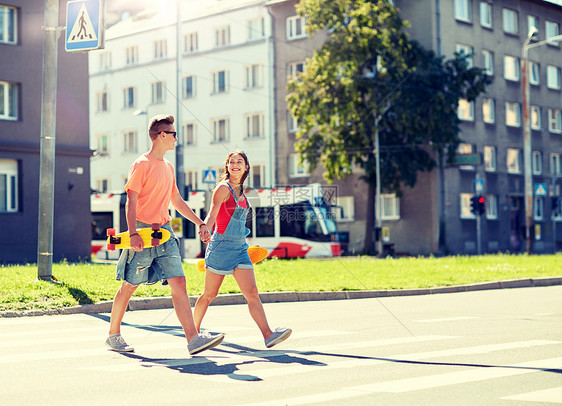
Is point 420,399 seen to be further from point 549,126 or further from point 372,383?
point 549,126

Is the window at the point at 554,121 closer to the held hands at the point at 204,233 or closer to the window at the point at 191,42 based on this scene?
the window at the point at 191,42

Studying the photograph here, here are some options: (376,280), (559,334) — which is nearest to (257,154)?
(376,280)

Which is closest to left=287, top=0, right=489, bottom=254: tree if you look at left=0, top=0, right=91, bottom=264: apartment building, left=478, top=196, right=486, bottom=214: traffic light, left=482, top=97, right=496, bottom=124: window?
left=478, top=196, right=486, bottom=214: traffic light

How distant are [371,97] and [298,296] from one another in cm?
2601

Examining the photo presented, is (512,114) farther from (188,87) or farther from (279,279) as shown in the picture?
(279,279)

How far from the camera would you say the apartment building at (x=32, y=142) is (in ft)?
94.7

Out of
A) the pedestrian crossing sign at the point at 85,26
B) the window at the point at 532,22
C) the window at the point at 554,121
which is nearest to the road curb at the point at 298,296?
the pedestrian crossing sign at the point at 85,26

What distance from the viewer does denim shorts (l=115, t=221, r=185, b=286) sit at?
768 centimetres

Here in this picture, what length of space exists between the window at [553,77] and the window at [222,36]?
19066 millimetres

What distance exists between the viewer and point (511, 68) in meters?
50.2

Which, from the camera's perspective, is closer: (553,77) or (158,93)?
(553,77)

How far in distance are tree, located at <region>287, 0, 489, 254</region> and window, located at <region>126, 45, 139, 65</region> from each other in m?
19.7

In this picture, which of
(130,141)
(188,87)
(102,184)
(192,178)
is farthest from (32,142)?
(102,184)

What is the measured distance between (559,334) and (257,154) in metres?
41.1
